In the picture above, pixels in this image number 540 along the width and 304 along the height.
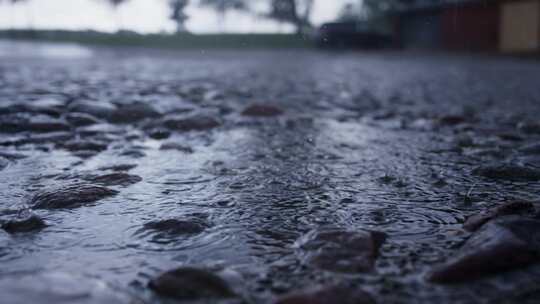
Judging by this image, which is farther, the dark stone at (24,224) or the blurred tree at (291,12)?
the blurred tree at (291,12)

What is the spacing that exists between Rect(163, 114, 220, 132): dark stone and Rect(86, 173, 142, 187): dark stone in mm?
1128

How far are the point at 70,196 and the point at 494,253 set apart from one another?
114 centimetres

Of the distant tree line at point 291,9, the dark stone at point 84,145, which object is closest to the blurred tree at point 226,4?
the distant tree line at point 291,9

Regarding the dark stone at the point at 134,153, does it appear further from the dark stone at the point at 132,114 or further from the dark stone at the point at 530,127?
the dark stone at the point at 530,127

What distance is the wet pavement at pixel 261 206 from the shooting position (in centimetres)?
107

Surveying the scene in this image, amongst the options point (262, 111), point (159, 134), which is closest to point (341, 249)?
point (159, 134)

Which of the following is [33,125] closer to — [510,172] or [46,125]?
[46,125]

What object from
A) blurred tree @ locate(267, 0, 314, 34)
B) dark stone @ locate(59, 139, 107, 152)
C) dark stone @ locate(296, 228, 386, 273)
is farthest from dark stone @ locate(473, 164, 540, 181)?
blurred tree @ locate(267, 0, 314, 34)

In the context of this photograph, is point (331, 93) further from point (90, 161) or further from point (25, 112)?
point (90, 161)

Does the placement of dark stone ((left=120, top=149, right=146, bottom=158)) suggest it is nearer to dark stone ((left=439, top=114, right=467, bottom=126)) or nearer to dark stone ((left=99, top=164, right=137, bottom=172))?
dark stone ((left=99, top=164, right=137, bottom=172))

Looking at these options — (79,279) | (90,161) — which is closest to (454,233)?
(79,279)

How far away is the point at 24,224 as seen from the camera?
4.54ft

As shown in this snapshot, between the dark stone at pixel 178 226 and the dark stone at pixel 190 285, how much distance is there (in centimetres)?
29

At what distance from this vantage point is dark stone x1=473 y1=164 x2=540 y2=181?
192 cm
